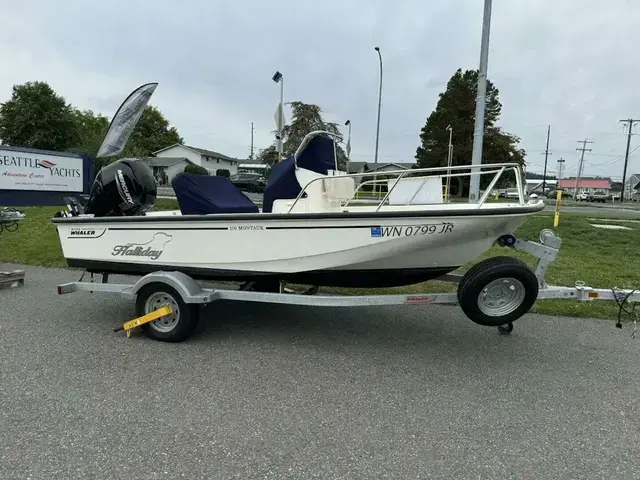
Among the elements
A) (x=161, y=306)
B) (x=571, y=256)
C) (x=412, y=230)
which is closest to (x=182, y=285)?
(x=161, y=306)

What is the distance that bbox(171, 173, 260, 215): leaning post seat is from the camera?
15.3 feet

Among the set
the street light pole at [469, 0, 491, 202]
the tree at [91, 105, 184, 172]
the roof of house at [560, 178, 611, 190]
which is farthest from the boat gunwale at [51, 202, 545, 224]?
the roof of house at [560, 178, 611, 190]

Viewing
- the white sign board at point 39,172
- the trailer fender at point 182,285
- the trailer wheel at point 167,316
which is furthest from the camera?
the white sign board at point 39,172

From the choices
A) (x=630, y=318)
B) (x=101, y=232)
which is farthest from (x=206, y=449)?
(x=630, y=318)

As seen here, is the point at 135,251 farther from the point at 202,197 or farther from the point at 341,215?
the point at 341,215

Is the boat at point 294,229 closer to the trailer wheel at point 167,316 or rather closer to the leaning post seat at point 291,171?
the leaning post seat at point 291,171

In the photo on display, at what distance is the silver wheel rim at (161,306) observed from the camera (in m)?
4.56

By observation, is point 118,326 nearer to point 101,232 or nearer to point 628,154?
point 101,232

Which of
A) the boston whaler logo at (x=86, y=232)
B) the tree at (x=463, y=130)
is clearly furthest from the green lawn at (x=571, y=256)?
the tree at (x=463, y=130)

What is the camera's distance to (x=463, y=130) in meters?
48.3

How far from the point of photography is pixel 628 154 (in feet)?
221

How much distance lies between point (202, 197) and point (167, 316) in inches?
46.8

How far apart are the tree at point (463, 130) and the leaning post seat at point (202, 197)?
43.7 m

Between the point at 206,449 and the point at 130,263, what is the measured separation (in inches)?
102
